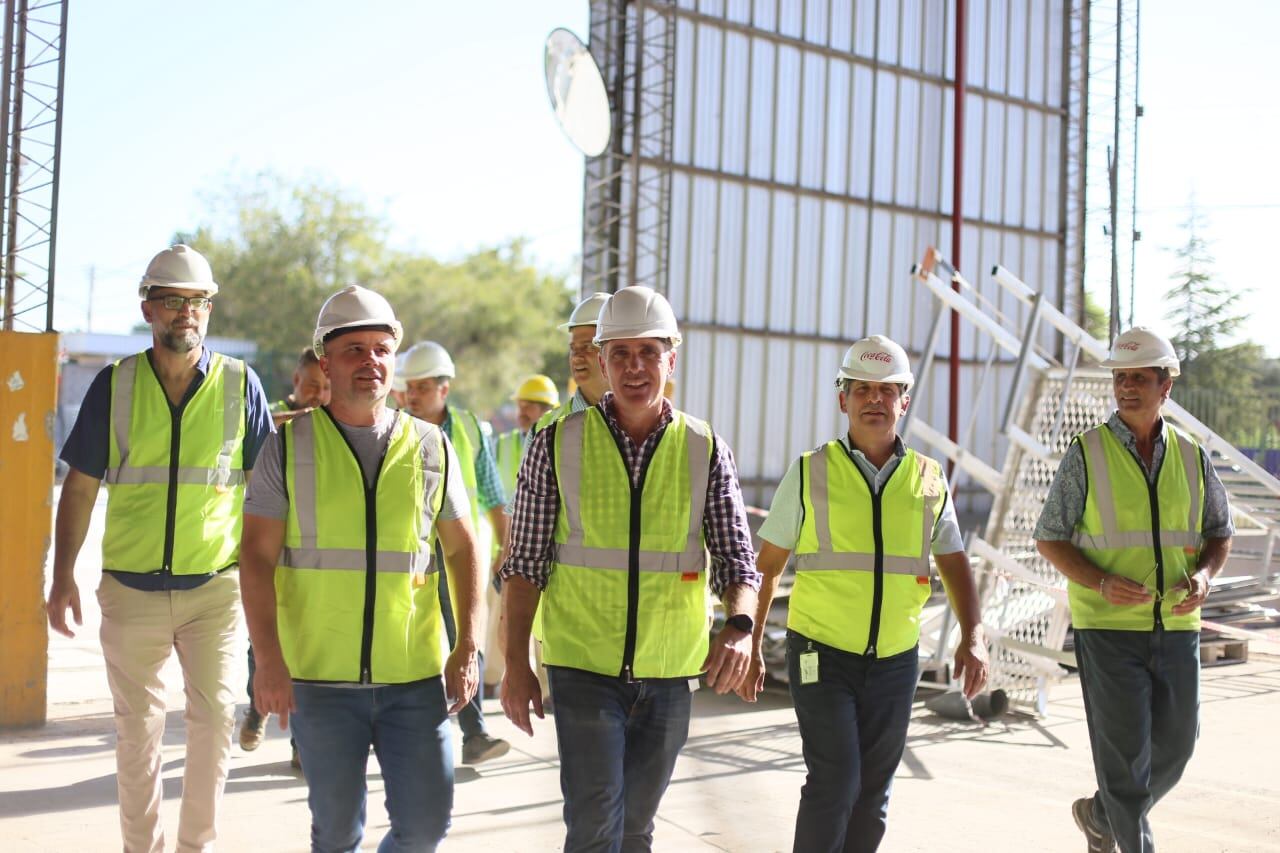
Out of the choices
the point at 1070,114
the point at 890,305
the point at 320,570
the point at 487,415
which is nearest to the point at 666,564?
the point at 320,570

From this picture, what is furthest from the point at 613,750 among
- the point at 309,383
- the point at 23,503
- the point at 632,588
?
the point at 23,503

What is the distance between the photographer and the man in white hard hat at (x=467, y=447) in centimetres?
659

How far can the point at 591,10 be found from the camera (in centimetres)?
1769

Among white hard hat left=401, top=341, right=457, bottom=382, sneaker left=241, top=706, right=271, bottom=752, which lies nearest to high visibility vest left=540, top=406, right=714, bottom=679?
white hard hat left=401, top=341, right=457, bottom=382

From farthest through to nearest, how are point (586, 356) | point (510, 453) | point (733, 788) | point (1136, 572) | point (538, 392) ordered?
1. point (538, 392)
2. point (510, 453)
3. point (733, 788)
4. point (586, 356)
5. point (1136, 572)

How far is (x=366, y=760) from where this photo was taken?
11.9 ft

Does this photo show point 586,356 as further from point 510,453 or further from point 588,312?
point 510,453

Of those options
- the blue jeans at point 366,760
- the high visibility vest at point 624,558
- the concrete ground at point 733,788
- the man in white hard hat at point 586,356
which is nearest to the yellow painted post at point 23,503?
the concrete ground at point 733,788

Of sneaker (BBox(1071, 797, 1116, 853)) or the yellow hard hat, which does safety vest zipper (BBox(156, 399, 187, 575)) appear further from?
the yellow hard hat

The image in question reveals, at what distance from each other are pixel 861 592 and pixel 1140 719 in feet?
4.21

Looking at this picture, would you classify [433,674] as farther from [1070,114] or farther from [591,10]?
[1070,114]

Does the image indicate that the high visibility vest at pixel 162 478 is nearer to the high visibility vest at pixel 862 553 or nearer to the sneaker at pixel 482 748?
the high visibility vest at pixel 862 553

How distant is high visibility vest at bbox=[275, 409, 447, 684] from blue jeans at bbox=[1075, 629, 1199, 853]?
104 inches

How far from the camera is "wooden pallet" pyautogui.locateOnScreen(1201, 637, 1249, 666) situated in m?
A: 11.4
